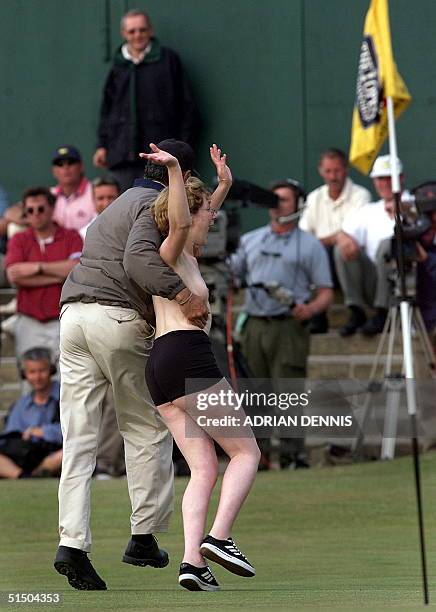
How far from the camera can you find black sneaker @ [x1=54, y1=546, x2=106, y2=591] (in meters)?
7.34

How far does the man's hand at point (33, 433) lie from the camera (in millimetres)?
12875

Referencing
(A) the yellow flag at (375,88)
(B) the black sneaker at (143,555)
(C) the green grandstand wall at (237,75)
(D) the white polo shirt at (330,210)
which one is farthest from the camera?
(C) the green grandstand wall at (237,75)

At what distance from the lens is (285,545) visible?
10312 millimetres

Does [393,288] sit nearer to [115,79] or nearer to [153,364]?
[115,79]

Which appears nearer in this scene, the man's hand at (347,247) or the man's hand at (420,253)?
the man's hand at (420,253)

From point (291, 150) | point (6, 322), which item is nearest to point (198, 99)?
point (291, 150)

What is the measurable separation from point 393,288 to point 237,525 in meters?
3.07

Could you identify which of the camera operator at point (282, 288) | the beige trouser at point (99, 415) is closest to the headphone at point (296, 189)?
the camera operator at point (282, 288)

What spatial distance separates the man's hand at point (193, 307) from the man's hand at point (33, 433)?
590 centimetres

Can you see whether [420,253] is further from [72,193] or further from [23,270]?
[72,193]

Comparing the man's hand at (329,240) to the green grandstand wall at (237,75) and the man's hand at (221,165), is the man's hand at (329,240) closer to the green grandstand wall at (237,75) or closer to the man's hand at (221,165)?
the green grandstand wall at (237,75)

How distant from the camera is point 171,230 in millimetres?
7016

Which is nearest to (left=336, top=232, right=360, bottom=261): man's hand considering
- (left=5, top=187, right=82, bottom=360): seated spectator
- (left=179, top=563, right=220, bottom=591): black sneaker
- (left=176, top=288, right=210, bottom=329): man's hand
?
(left=5, top=187, right=82, bottom=360): seated spectator

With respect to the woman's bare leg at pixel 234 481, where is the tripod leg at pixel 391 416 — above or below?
below
